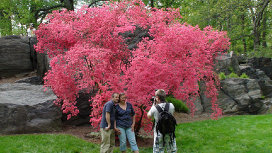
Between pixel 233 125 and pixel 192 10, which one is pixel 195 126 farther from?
pixel 192 10

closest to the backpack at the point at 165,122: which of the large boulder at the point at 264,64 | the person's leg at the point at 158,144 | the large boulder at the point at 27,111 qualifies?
the person's leg at the point at 158,144

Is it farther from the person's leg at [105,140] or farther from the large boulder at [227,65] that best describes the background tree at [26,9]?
the person's leg at [105,140]

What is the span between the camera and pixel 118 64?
25.2ft

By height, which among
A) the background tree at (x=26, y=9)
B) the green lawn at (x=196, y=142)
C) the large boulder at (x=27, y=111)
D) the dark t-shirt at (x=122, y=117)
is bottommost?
the green lawn at (x=196, y=142)

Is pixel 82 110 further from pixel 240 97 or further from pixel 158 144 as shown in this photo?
pixel 240 97

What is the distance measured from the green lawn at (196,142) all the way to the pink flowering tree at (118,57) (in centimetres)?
109

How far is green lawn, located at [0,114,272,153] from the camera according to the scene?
270 inches

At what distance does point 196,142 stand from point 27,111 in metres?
6.57

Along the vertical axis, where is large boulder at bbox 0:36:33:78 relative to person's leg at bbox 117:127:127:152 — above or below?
above

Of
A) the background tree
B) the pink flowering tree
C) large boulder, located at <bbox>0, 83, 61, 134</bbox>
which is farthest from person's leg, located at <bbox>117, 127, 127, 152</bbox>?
the background tree

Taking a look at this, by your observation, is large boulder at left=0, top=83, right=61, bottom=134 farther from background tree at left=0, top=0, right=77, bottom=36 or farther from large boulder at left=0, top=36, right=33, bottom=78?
background tree at left=0, top=0, right=77, bottom=36

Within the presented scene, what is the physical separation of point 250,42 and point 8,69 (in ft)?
125

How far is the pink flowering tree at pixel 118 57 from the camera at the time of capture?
6512 millimetres

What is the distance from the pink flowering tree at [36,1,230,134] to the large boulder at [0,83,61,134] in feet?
6.90
